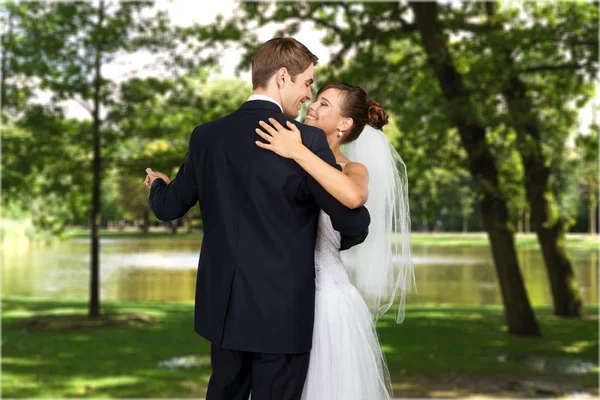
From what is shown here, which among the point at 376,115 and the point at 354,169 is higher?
the point at 376,115

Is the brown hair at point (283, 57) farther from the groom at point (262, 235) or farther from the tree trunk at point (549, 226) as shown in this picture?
the tree trunk at point (549, 226)

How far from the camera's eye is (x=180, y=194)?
2.58m

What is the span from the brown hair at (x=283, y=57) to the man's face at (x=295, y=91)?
0.06ft

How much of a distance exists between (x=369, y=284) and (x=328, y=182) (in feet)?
3.16

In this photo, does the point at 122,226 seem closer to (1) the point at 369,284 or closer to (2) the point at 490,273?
(2) the point at 490,273

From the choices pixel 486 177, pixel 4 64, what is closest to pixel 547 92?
pixel 486 177

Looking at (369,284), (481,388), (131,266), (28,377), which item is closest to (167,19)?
(28,377)

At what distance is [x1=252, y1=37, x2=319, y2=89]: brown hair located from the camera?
2.43 metres

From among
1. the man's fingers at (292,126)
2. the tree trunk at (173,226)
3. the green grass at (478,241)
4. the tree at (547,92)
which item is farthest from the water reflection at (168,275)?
the man's fingers at (292,126)

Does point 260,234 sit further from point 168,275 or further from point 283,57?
point 168,275

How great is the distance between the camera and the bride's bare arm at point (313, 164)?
2.25 m

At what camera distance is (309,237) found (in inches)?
95.0

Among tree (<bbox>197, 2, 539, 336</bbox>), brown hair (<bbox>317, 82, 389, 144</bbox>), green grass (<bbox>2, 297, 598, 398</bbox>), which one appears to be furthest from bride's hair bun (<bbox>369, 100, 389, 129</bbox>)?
tree (<bbox>197, 2, 539, 336</bbox>)

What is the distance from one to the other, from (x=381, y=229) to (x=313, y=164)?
82 centimetres
